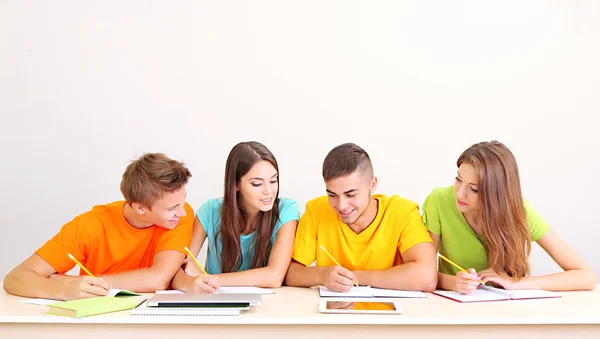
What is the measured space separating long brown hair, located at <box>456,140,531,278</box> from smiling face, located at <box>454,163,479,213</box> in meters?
0.02

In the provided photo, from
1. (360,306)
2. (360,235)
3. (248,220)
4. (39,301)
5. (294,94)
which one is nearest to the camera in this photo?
(360,306)

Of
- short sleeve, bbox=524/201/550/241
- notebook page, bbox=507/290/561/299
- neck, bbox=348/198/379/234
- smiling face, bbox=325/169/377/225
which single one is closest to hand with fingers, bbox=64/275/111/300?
smiling face, bbox=325/169/377/225

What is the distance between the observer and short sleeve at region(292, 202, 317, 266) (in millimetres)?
2324

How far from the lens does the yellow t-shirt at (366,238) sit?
2.30m

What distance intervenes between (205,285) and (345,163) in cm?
64

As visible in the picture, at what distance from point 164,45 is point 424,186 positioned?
1610 millimetres

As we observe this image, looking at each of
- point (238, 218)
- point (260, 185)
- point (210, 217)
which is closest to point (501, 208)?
point (260, 185)

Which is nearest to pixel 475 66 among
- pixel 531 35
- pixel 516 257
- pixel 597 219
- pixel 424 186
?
pixel 531 35

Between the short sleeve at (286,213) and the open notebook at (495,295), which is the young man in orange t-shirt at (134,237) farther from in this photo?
the open notebook at (495,295)

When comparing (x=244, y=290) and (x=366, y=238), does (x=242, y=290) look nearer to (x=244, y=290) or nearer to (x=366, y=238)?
(x=244, y=290)

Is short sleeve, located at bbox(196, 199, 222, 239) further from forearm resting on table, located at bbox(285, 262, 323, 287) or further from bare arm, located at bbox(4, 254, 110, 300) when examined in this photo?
bare arm, located at bbox(4, 254, 110, 300)

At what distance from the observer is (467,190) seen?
219cm

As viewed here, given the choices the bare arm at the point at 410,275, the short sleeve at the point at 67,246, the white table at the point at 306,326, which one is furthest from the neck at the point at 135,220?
the bare arm at the point at 410,275

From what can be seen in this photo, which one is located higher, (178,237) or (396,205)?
(396,205)
